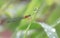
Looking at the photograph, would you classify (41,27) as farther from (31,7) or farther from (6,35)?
(6,35)

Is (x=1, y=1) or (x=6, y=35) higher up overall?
(x=1, y=1)

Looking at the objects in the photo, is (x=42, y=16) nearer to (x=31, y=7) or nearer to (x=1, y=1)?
(x=31, y=7)

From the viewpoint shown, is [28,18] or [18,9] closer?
[28,18]

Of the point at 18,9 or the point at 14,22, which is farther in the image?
the point at 18,9

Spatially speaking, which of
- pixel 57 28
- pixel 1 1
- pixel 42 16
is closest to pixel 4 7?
pixel 1 1

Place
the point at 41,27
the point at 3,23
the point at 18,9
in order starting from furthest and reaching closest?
the point at 18,9, the point at 3,23, the point at 41,27

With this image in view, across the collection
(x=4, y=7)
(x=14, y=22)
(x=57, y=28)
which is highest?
(x=4, y=7)

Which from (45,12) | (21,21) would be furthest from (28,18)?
(45,12)

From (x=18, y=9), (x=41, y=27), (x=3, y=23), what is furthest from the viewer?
(x=18, y=9)

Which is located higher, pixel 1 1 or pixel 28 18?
pixel 1 1
